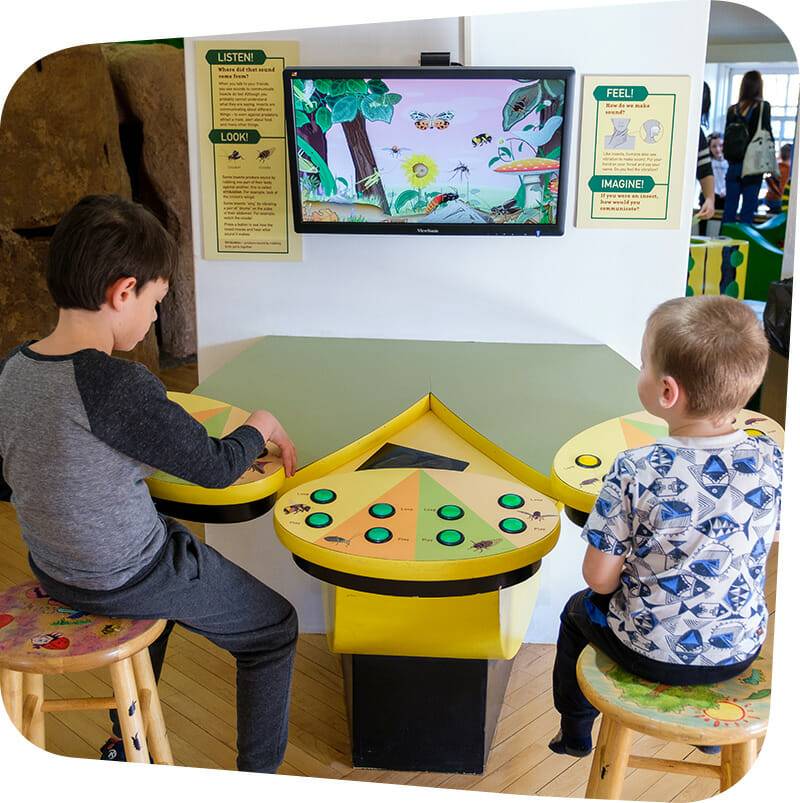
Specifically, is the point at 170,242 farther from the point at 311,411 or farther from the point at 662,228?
the point at 662,228

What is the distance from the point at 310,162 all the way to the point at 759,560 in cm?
102

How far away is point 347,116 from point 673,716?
1.07 m

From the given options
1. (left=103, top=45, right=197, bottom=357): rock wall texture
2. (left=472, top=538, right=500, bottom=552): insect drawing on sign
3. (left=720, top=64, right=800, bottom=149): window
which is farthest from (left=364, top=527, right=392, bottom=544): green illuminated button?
(left=103, top=45, right=197, bottom=357): rock wall texture

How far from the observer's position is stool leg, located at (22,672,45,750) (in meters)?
1.31

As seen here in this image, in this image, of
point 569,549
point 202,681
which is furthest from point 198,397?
point 569,549

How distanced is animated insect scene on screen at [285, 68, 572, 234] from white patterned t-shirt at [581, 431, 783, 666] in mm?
715

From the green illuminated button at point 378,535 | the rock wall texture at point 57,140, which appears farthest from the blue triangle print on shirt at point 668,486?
the rock wall texture at point 57,140

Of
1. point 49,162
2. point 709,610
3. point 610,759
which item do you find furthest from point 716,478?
point 49,162

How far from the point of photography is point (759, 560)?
996 mm

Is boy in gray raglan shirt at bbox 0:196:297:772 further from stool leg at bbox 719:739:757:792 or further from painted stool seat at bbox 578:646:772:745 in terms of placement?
stool leg at bbox 719:739:757:792

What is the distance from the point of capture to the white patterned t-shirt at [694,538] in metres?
0.98

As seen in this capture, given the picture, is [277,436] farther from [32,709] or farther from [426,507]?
[32,709]

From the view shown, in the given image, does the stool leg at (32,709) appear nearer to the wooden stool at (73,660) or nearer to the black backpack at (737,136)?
the wooden stool at (73,660)

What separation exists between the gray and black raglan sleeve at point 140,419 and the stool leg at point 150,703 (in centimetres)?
34
